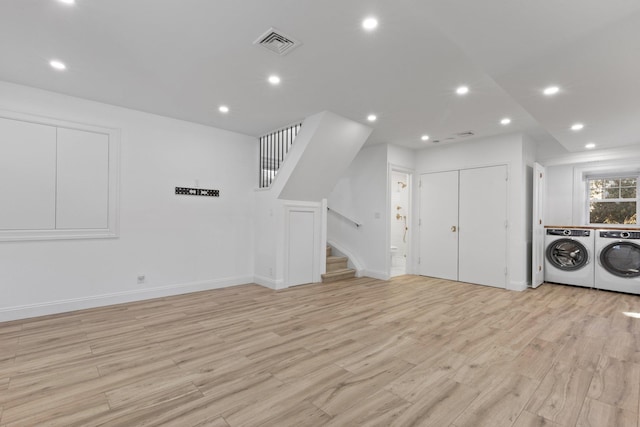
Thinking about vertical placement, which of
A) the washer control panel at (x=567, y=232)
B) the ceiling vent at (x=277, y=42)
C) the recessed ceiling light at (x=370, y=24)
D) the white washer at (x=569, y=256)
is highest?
the ceiling vent at (x=277, y=42)

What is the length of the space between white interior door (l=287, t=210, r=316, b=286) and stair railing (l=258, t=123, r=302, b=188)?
84cm

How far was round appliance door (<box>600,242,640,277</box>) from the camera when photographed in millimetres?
4605

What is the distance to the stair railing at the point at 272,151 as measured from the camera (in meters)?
5.04

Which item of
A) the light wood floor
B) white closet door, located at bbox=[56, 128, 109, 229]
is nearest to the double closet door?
the light wood floor

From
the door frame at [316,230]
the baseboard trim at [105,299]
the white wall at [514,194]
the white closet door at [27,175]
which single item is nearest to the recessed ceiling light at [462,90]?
the white wall at [514,194]

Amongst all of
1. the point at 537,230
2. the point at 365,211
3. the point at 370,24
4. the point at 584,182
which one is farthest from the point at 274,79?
the point at 584,182

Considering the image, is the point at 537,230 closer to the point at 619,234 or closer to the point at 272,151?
the point at 619,234

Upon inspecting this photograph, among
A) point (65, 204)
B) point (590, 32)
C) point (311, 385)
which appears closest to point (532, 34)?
point (590, 32)

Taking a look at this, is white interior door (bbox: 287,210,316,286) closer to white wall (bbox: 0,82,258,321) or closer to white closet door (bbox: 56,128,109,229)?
white wall (bbox: 0,82,258,321)

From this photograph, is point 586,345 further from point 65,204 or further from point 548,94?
point 65,204

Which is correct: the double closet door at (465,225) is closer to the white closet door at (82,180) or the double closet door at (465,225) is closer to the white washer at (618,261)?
the white washer at (618,261)

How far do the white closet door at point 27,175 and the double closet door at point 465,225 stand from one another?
5.87 metres

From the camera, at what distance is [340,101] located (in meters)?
3.74

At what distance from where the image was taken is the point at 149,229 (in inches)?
169
